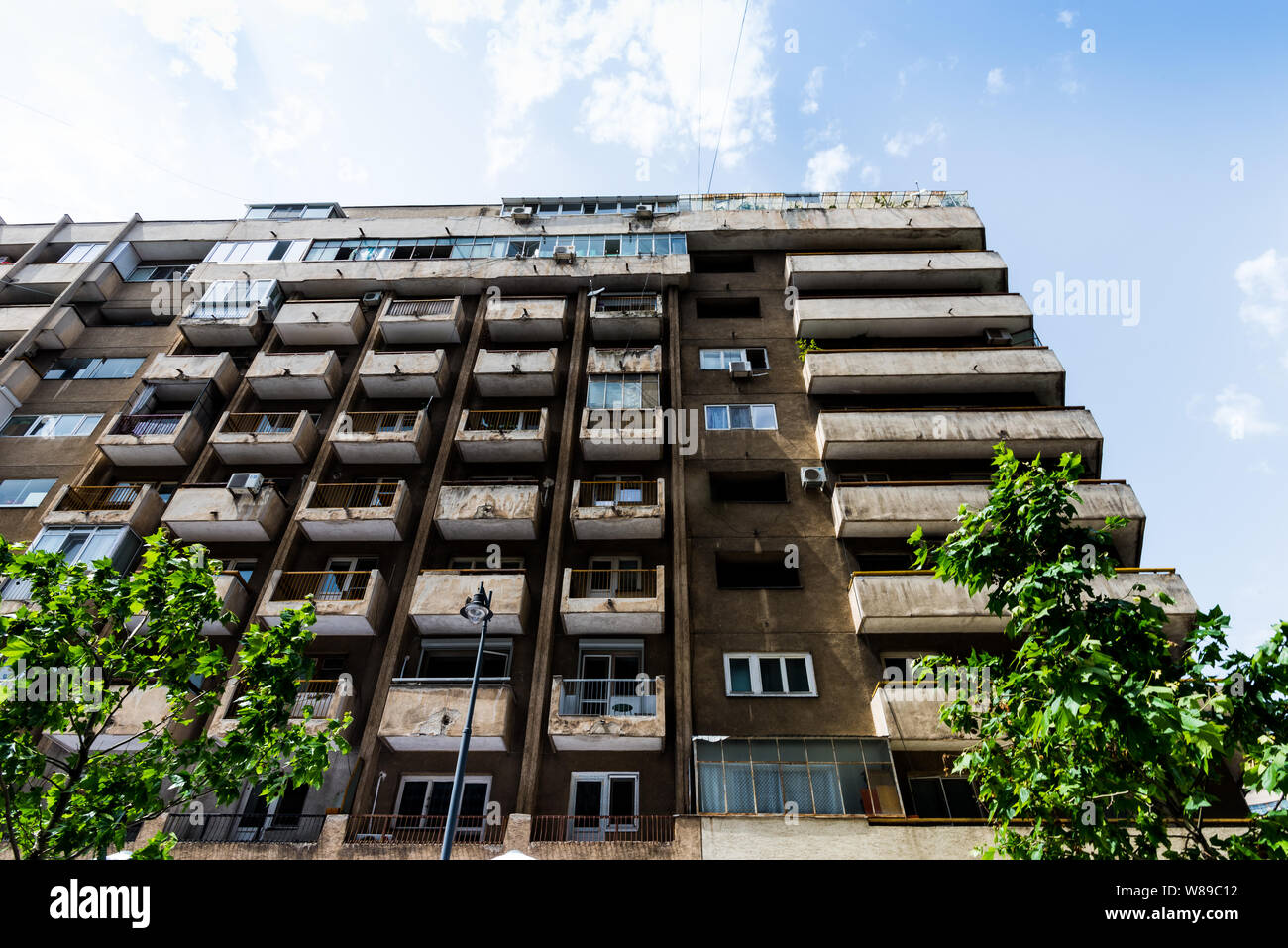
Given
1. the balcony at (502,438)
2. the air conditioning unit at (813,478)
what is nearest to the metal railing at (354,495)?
the balcony at (502,438)

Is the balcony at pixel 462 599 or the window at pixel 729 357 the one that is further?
the window at pixel 729 357

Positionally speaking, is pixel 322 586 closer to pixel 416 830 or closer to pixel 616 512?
pixel 416 830

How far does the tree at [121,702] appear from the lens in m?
10.3

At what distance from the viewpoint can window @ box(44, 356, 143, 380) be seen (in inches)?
1046

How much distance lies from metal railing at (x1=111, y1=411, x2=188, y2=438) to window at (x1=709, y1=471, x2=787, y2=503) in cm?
1946

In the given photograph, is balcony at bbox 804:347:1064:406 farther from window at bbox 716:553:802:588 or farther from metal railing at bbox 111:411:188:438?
metal railing at bbox 111:411:188:438

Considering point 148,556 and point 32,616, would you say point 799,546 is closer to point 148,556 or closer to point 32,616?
point 148,556

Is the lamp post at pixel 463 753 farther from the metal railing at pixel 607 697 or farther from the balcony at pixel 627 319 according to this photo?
the balcony at pixel 627 319

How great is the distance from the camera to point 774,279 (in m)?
28.9

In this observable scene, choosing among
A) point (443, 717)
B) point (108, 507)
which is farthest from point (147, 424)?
point (443, 717)

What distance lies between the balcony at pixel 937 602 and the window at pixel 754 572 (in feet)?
8.07

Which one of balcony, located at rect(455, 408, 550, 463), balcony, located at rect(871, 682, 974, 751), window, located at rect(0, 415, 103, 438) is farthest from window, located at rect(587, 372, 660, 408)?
window, located at rect(0, 415, 103, 438)

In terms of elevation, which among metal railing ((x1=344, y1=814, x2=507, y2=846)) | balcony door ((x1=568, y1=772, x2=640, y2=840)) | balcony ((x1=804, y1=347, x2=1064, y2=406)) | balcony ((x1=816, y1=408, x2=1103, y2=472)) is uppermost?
balcony ((x1=804, y1=347, x2=1064, y2=406))
